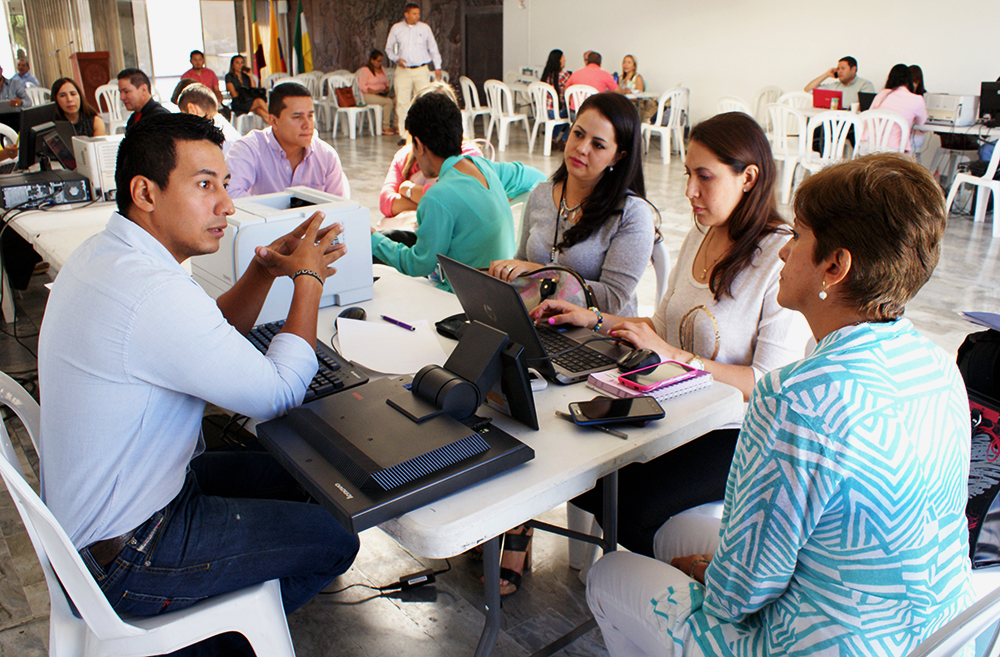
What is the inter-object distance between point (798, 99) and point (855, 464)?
816 cm

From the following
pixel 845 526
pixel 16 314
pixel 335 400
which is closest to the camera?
pixel 845 526

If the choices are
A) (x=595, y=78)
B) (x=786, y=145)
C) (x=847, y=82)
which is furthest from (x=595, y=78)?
(x=786, y=145)

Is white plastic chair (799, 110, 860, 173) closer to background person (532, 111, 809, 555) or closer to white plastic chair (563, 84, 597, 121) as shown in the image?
white plastic chair (563, 84, 597, 121)

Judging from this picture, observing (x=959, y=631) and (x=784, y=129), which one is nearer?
(x=959, y=631)

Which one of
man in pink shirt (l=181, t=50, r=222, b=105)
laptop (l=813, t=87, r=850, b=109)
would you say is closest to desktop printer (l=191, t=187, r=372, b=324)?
laptop (l=813, t=87, r=850, b=109)

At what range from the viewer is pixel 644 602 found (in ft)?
3.74

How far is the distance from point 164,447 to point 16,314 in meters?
3.31

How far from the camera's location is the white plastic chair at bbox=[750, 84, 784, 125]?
→ 29.1 feet

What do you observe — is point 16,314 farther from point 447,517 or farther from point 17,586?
point 447,517

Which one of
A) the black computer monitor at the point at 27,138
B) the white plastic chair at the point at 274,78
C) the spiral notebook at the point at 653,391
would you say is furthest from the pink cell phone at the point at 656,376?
the white plastic chair at the point at 274,78

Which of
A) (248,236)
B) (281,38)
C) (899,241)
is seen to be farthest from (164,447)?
(281,38)

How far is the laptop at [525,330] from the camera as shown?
1312mm

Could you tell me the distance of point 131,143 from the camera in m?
1.28

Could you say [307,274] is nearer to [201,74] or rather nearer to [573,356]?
[573,356]
